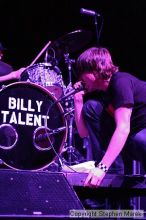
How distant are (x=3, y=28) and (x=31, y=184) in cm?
384

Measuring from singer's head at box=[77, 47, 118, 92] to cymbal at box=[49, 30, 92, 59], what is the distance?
124cm

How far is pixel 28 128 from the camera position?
116 inches

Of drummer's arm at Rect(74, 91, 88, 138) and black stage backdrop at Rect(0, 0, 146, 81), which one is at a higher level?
black stage backdrop at Rect(0, 0, 146, 81)

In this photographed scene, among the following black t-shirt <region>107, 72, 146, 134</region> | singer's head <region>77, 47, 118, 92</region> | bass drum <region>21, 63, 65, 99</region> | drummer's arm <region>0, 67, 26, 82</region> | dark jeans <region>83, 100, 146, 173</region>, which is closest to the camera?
black t-shirt <region>107, 72, 146, 134</region>

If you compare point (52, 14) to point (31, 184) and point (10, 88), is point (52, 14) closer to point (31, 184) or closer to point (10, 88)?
point (10, 88)

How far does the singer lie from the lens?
7.33 feet

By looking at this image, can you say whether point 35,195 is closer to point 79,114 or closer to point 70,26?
point 79,114

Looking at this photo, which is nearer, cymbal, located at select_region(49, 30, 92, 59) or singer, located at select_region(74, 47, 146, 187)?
singer, located at select_region(74, 47, 146, 187)

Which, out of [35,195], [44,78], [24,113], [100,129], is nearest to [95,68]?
[100,129]

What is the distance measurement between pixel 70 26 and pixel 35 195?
12.5ft

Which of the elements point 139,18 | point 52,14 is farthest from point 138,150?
point 52,14

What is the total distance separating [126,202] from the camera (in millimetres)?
2701

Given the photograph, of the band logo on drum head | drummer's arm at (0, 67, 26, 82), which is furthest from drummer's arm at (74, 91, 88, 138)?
drummer's arm at (0, 67, 26, 82)

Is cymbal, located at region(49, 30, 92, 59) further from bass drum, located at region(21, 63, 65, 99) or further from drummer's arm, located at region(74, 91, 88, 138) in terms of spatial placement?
drummer's arm, located at region(74, 91, 88, 138)
